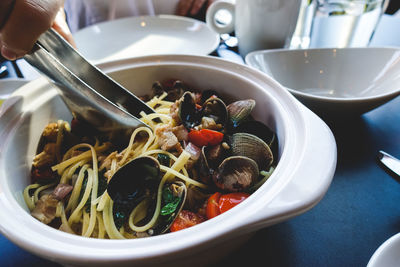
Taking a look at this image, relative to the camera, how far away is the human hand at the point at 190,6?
127 inches

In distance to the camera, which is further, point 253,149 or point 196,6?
point 196,6

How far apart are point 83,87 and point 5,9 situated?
35 centimetres

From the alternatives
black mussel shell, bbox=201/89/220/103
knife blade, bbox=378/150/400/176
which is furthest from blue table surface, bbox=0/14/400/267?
black mussel shell, bbox=201/89/220/103

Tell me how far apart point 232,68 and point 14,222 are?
109 cm

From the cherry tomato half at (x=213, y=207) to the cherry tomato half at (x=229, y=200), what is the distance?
1 centimetres

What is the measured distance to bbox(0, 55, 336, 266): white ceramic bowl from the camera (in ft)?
2.15

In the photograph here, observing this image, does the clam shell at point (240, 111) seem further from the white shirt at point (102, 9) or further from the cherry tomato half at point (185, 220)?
the white shirt at point (102, 9)

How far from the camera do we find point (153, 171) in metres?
1.02

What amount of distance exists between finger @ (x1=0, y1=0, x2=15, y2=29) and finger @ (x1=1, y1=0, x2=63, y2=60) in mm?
11

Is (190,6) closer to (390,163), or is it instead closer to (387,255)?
(390,163)

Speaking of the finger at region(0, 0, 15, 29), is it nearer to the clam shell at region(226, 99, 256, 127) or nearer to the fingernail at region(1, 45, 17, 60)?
the fingernail at region(1, 45, 17, 60)

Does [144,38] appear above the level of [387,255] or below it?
below

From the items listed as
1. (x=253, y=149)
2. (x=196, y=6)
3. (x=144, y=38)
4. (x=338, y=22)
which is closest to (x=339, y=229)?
(x=253, y=149)

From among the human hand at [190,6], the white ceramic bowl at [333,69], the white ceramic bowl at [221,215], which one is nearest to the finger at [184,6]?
the human hand at [190,6]
